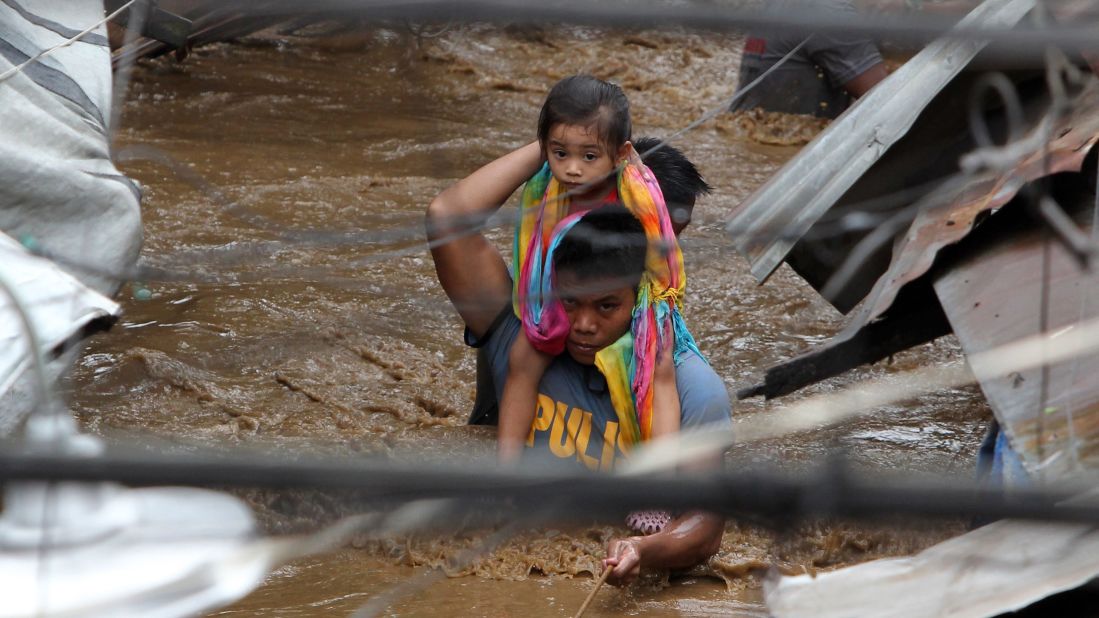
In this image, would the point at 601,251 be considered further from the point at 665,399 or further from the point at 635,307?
the point at 665,399

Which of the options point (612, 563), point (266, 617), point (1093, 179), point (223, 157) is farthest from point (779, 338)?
point (223, 157)

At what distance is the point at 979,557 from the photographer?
237 centimetres

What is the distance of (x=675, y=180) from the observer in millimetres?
3867

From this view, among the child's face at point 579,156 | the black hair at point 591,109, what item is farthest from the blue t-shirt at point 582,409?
the black hair at point 591,109

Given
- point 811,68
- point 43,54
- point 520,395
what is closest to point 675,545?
point 520,395

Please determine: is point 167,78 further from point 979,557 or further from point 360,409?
point 979,557

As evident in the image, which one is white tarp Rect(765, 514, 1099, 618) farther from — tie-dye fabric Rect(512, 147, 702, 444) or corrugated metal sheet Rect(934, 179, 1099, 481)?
tie-dye fabric Rect(512, 147, 702, 444)

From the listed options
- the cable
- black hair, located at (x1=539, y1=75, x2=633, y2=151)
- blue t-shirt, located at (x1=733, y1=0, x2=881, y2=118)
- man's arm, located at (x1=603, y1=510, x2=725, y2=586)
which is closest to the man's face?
black hair, located at (x1=539, y1=75, x2=633, y2=151)

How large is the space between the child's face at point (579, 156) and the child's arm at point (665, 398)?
0.51 m

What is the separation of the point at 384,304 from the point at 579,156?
7.33 feet

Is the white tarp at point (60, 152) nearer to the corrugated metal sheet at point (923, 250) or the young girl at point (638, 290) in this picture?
the young girl at point (638, 290)

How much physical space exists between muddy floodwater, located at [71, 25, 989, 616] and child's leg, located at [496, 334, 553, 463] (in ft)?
1.01

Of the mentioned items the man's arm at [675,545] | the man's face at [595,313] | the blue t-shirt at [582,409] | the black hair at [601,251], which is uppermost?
the black hair at [601,251]

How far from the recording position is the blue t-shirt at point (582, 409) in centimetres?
348
